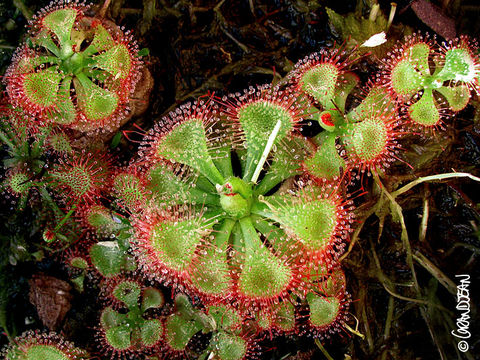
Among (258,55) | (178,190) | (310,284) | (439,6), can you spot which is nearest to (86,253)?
(178,190)

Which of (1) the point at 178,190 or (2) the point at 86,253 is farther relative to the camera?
(2) the point at 86,253

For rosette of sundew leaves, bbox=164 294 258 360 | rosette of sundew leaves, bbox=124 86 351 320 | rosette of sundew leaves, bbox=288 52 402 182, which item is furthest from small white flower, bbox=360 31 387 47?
rosette of sundew leaves, bbox=164 294 258 360

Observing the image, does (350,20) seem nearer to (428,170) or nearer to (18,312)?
(428,170)

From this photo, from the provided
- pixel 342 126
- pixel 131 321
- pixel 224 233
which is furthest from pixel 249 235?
pixel 131 321

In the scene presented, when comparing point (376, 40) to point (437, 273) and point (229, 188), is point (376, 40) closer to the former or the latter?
point (229, 188)

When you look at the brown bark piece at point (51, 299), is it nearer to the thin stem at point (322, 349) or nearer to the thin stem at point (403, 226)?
the thin stem at point (322, 349)

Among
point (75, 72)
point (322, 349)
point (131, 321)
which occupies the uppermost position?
point (75, 72)
